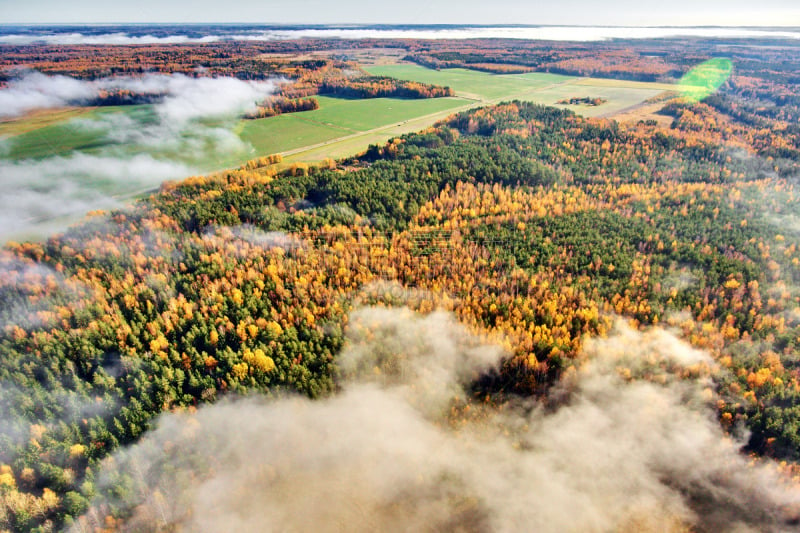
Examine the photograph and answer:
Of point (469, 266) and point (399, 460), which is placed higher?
point (469, 266)

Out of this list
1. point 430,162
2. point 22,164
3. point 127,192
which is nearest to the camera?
point 127,192

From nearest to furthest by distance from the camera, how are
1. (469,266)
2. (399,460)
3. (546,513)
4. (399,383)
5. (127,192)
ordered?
(546,513) < (399,460) < (399,383) < (469,266) < (127,192)

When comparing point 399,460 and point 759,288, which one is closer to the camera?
point 399,460

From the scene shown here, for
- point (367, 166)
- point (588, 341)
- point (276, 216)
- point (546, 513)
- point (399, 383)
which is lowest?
point (546, 513)

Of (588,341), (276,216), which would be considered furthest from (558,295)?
(276,216)

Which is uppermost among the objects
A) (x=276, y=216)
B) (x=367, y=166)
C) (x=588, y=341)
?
(x=367, y=166)

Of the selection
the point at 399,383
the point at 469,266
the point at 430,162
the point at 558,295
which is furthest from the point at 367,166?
the point at 399,383

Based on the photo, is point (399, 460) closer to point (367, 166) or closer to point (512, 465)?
point (512, 465)

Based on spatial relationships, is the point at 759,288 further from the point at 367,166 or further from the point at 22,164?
the point at 22,164

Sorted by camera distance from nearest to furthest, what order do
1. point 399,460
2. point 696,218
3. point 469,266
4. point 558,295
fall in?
1. point 399,460
2. point 558,295
3. point 469,266
4. point 696,218
